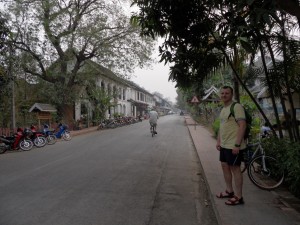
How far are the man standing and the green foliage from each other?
0.82 metres

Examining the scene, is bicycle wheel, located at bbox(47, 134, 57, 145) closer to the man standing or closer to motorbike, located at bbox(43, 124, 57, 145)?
motorbike, located at bbox(43, 124, 57, 145)

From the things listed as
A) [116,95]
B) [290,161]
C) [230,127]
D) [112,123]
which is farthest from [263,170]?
[116,95]

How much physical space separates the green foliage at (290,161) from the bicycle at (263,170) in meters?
0.18

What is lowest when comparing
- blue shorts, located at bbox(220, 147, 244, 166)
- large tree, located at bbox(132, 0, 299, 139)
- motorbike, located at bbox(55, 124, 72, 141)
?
motorbike, located at bbox(55, 124, 72, 141)

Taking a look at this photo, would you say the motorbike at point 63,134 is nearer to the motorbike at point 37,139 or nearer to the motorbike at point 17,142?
the motorbike at point 37,139

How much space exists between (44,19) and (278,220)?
21.5 m

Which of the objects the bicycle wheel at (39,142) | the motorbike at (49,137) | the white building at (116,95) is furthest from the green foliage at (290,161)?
the white building at (116,95)

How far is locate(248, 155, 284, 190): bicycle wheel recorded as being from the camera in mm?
6543

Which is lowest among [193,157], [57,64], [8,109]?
[193,157]

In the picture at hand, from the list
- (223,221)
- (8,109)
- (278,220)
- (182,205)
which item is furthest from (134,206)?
(8,109)

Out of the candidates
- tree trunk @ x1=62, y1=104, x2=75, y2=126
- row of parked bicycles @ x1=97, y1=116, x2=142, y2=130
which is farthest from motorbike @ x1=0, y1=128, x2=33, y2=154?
row of parked bicycles @ x1=97, y1=116, x2=142, y2=130

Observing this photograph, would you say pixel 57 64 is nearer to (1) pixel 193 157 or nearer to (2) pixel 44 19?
(2) pixel 44 19

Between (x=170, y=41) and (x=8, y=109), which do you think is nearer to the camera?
(x=170, y=41)

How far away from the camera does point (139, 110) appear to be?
2635 inches
